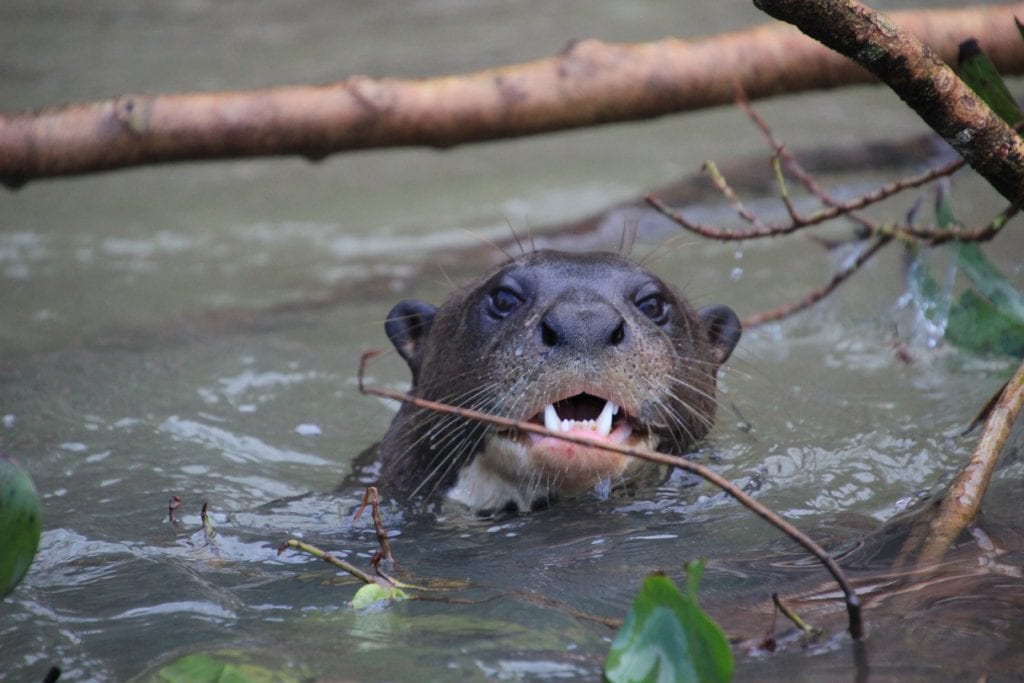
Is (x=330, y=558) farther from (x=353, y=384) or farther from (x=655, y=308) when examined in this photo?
(x=353, y=384)

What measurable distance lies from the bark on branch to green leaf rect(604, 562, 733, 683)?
100 centimetres

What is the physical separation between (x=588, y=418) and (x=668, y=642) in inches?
43.8

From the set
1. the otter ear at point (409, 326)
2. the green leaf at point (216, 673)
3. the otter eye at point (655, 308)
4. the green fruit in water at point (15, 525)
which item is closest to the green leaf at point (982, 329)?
the otter eye at point (655, 308)

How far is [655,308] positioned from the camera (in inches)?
140

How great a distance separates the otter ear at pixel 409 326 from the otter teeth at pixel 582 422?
38.6 inches

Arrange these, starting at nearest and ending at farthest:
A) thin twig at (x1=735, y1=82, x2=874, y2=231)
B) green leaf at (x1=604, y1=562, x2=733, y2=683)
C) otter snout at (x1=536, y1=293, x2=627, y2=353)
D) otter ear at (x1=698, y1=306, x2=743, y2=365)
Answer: green leaf at (x1=604, y1=562, x2=733, y2=683)
otter snout at (x1=536, y1=293, x2=627, y2=353)
thin twig at (x1=735, y1=82, x2=874, y2=231)
otter ear at (x1=698, y1=306, x2=743, y2=365)

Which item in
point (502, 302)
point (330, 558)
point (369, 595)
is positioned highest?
point (502, 302)

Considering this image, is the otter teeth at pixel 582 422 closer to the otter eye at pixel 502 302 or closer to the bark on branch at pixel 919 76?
the otter eye at pixel 502 302

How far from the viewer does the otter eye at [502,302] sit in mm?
3451

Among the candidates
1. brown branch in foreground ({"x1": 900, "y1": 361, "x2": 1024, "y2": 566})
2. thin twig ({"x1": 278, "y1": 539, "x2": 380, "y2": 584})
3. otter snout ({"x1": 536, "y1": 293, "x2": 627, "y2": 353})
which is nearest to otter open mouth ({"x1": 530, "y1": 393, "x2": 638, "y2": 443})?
otter snout ({"x1": 536, "y1": 293, "x2": 627, "y2": 353})

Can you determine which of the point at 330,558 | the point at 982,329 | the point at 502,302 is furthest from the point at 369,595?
the point at 982,329

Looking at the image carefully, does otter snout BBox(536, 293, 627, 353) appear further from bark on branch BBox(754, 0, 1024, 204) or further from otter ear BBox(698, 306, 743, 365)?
otter ear BBox(698, 306, 743, 365)

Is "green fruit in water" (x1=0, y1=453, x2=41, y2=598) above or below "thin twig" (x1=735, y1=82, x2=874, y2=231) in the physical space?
below

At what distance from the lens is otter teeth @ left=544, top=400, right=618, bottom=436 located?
311cm
